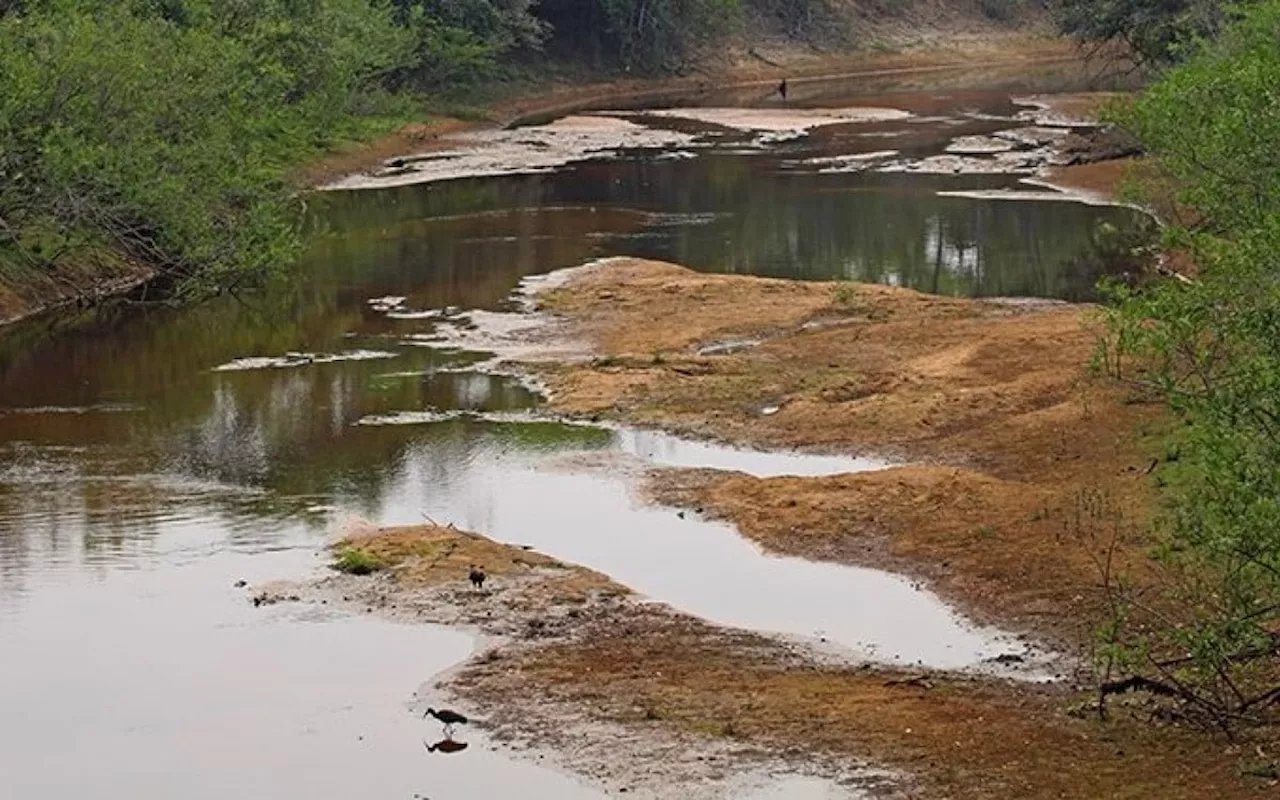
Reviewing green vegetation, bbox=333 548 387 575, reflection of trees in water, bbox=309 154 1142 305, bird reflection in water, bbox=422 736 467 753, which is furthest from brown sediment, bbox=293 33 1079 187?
bird reflection in water, bbox=422 736 467 753

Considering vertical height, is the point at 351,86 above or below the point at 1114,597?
above

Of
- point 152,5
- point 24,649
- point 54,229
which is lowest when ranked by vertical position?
point 24,649

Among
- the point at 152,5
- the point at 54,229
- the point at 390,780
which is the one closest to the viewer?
the point at 390,780

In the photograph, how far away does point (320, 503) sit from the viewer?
22781mm

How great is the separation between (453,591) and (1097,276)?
22810 millimetres

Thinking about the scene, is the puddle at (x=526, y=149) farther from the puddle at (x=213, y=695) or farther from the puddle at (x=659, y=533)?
the puddle at (x=213, y=695)

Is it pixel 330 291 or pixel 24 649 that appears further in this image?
pixel 330 291

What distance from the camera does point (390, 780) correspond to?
47.2 ft

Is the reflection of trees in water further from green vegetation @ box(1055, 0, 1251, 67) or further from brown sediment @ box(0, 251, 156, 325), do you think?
green vegetation @ box(1055, 0, 1251, 67)

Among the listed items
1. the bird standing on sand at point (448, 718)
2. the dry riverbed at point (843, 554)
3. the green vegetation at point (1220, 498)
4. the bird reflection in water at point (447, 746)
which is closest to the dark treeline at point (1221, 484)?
the green vegetation at point (1220, 498)

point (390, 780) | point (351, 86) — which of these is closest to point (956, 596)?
point (390, 780)

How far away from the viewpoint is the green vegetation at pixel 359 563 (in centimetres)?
1978

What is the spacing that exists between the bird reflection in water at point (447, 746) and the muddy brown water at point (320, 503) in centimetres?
10

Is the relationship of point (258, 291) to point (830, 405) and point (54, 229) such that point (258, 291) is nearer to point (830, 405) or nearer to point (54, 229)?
point (54, 229)
